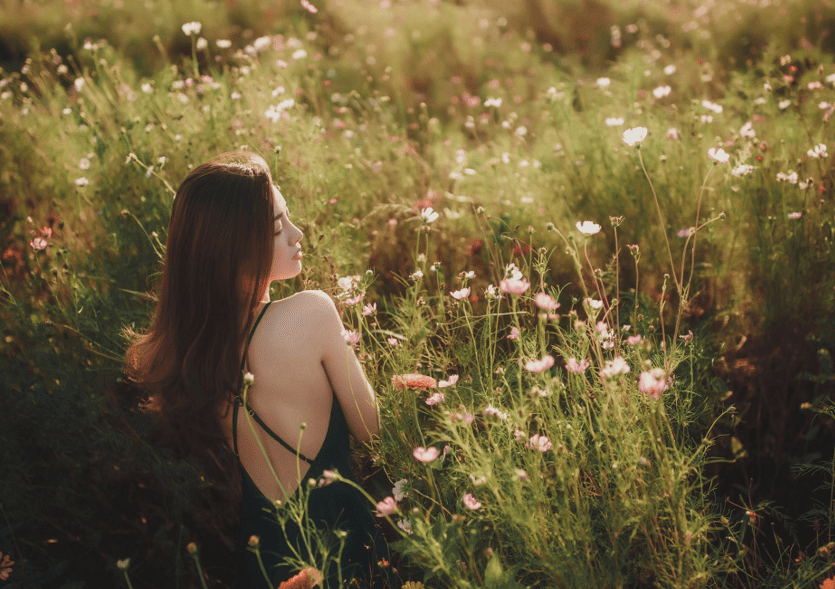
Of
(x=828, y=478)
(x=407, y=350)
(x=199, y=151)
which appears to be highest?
(x=199, y=151)

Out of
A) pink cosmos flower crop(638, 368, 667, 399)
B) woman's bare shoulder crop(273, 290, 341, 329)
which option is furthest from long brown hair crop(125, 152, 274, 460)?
pink cosmos flower crop(638, 368, 667, 399)

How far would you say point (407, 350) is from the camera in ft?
5.78

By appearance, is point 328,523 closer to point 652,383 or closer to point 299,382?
point 299,382

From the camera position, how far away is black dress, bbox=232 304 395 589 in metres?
1.61

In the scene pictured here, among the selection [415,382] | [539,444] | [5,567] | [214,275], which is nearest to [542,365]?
[539,444]

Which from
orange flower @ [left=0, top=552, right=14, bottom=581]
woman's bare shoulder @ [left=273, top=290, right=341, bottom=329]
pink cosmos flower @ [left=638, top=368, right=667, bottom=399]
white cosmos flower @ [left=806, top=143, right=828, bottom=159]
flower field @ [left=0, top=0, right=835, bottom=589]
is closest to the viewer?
pink cosmos flower @ [left=638, top=368, right=667, bottom=399]

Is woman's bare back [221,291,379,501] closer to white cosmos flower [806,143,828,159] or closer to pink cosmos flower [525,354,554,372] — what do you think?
pink cosmos flower [525,354,554,372]

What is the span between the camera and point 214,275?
1.57 metres

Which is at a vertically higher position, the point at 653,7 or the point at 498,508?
the point at 653,7

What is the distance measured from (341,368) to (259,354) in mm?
222

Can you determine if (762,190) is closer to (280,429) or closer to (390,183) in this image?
(390,183)

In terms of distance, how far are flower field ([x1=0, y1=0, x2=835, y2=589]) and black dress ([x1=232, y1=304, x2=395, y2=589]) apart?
82mm

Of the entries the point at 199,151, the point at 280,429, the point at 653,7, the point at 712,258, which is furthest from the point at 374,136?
the point at 653,7

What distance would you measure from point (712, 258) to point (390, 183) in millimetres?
1702
